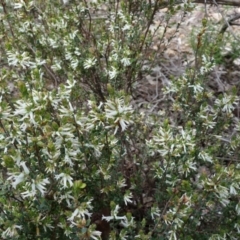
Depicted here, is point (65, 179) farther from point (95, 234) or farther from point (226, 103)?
point (226, 103)

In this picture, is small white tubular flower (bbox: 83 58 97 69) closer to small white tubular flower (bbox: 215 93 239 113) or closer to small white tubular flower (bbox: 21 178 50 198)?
small white tubular flower (bbox: 215 93 239 113)

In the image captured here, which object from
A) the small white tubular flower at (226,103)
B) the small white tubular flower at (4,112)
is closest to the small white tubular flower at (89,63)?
the small white tubular flower at (226,103)

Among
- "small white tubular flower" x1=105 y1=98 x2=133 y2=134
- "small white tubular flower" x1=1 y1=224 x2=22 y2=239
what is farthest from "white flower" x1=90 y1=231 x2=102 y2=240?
"small white tubular flower" x1=105 y1=98 x2=133 y2=134

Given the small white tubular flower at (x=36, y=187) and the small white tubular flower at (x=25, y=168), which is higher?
the small white tubular flower at (x=25, y=168)

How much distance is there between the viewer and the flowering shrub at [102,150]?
187cm

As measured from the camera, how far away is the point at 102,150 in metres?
2.17

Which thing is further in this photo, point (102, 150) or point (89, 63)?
point (89, 63)

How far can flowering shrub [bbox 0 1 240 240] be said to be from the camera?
6.15ft

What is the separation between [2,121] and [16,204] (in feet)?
1.22

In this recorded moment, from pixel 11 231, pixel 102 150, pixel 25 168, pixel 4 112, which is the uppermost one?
pixel 4 112

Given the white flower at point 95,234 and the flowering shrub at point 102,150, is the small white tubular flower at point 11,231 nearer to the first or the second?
the flowering shrub at point 102,150

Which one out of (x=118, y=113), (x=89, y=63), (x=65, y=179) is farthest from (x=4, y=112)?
(x=89, y=63)

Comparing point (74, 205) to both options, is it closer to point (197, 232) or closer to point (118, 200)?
point (118, 200)

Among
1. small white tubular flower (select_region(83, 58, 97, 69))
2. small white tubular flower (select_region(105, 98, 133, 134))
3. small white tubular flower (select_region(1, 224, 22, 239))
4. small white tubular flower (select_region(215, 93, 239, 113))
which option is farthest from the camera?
small white tubular flower (select_region(83, 58, 97, 69))
